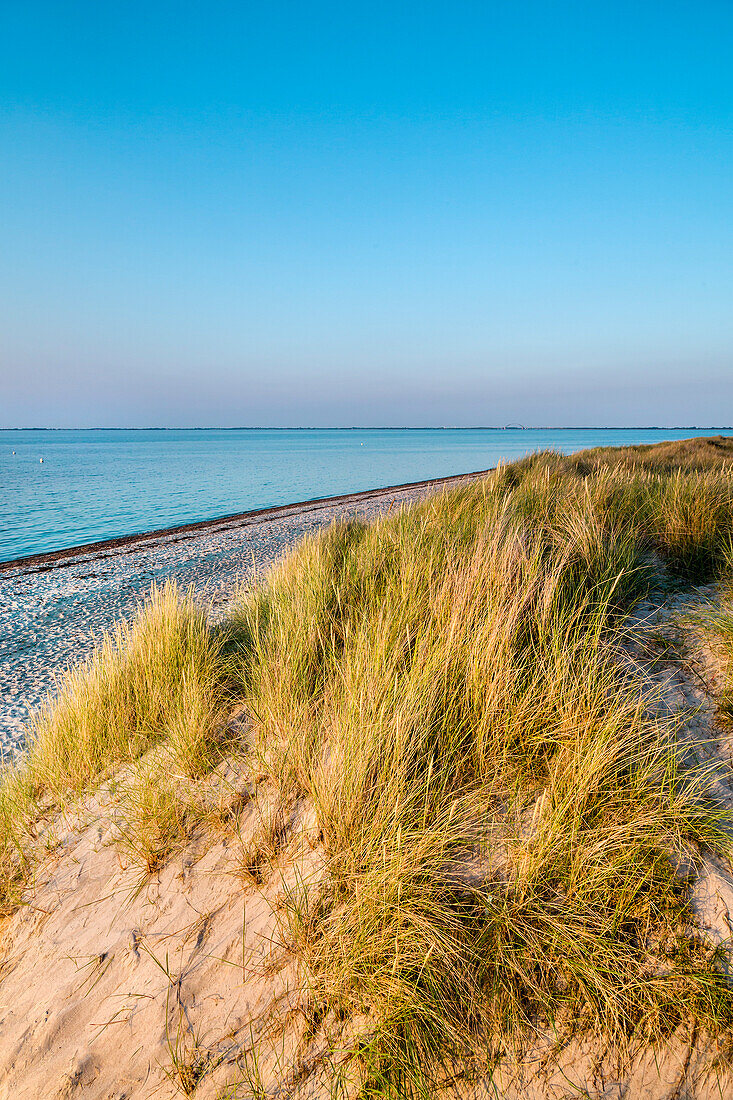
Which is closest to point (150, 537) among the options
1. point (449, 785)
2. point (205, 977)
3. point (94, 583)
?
point (94, 583)

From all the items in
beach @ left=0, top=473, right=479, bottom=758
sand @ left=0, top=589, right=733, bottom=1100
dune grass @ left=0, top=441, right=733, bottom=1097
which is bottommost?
A: beach @ left=0, top=473, right=479, bottom=758

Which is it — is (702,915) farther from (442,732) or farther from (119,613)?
(119,613)

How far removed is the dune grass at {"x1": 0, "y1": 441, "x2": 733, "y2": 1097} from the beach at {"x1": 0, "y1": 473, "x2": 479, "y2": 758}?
1.72m

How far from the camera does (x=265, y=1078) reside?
5.64 feet

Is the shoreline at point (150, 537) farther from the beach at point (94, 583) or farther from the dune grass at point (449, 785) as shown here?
the dune grass at point (449, 785)

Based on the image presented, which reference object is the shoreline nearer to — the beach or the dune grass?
the beach

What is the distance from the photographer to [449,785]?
2.35 metres

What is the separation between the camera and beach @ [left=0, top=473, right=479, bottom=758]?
6207mm

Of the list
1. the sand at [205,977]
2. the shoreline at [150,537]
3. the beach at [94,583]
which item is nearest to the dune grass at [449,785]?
the sand at [205,977]

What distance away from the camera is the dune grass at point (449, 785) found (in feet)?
5.55

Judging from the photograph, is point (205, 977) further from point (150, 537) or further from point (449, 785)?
point (150, 537)

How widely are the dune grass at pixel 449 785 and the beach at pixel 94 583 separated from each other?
172 cm

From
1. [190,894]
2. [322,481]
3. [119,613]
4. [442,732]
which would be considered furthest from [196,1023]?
[322,481]

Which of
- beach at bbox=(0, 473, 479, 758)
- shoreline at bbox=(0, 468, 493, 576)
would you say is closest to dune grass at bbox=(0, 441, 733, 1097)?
beach at bbox=(0, 473, 479, 758)
